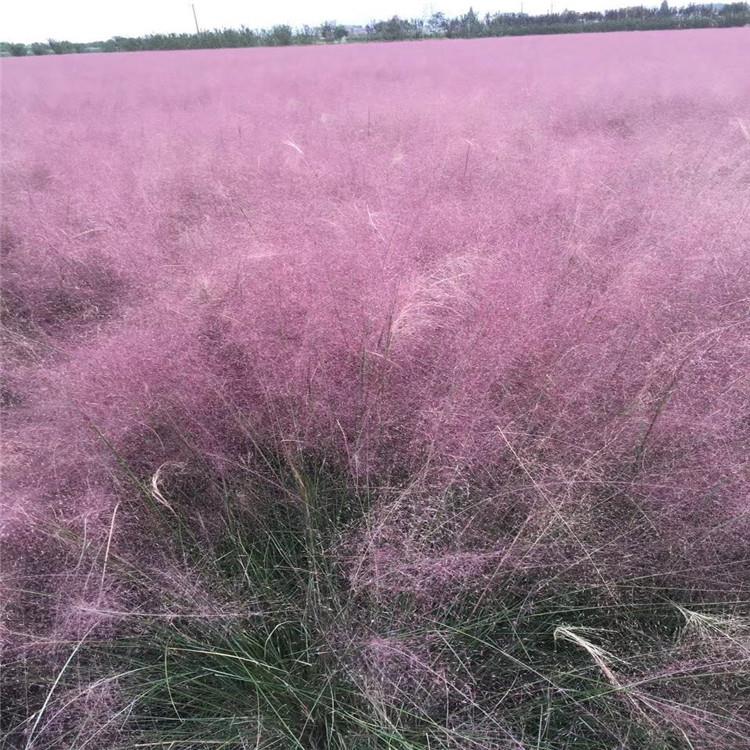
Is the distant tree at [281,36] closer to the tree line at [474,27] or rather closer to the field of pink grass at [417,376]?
the tree line at [474,27]

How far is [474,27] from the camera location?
19438mm

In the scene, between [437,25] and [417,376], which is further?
[437,25]

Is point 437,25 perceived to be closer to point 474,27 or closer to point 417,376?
point 474,27

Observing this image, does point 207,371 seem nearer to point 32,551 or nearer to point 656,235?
point 32,551

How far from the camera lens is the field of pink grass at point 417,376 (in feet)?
3.32

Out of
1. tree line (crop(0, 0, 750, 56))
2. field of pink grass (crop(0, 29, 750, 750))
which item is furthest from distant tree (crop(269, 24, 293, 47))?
field of pink grass (crop(0, 29, 750, 750))

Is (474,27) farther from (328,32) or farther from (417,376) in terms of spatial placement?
(417,376)

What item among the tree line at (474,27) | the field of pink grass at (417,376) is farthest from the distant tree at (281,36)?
the field of pink grass at (417,376)

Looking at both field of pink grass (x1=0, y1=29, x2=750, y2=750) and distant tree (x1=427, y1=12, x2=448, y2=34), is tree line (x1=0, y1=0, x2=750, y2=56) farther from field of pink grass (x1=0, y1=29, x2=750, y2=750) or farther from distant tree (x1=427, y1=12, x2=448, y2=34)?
field of pink grass (x1=0, y1=29, x2=750, y2=750)

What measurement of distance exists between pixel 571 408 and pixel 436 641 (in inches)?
A: 26.1

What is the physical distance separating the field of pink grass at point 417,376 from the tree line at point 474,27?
19951 millimetres

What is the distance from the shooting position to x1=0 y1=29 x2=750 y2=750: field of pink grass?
1011 millimetres

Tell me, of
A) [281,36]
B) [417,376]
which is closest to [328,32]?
[281,36]

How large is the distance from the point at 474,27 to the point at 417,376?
911 inches
